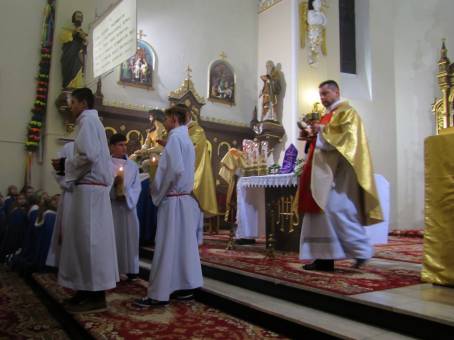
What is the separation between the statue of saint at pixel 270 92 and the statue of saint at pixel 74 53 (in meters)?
4.63

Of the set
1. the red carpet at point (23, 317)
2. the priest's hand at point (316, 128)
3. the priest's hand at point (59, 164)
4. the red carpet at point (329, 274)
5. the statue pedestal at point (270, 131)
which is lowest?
the red carpet at point (23, 317)

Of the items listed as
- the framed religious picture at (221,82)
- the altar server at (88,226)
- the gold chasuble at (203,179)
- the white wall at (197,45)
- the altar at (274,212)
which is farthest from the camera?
the framed religious picture at (221,82)

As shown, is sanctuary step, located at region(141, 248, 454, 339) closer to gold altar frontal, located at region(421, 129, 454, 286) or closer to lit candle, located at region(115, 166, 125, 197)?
gold altar frontal, located at region(421, 129, 454, 286)

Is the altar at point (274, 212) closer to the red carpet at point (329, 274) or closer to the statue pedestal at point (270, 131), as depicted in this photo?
the red carpet at point (329, 274)

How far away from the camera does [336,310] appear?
3.12 meters

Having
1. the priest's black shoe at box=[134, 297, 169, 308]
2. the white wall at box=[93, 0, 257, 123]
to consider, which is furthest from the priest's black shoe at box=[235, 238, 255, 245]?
the white wall at box=[93, 0, 257, 123]

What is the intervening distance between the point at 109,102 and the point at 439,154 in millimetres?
7696

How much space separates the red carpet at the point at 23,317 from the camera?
3.20 metres

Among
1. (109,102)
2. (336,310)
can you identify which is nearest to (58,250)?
(336,310)

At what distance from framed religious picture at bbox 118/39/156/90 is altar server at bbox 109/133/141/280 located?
5.57 metres

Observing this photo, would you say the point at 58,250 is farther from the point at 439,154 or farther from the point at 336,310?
the point at 439,154

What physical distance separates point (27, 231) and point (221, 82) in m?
7.16

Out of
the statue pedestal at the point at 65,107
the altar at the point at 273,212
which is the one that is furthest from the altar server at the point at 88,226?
the statue pedestal at the point at 65,107

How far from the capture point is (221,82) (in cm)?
1167
